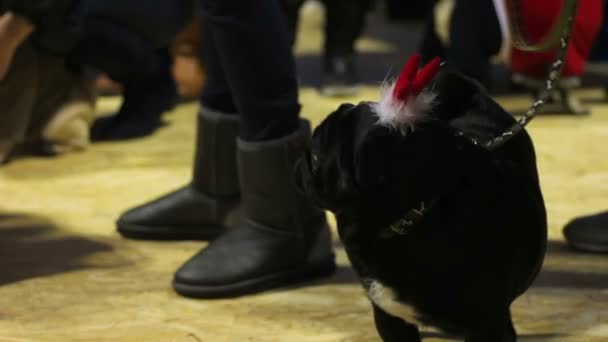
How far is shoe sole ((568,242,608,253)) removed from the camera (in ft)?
5.80

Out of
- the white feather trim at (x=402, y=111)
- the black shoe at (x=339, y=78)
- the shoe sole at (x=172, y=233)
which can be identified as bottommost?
the black shoe at (x=339, y=78)

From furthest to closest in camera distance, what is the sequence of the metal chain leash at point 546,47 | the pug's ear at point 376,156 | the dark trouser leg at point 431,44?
the dark trouser leg at point 431,44 < the metal chain leash at point 546,47 < the pug's ear at point 376,156

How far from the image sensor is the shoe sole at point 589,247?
177cm

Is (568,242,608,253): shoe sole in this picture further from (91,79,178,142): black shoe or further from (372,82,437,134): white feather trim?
(91,79,178,142): black shoe

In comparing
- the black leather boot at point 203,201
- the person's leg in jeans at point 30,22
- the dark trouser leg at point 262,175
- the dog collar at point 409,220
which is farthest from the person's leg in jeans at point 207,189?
the dog collar at point 409,220

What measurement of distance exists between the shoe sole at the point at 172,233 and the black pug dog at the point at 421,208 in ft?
2.34

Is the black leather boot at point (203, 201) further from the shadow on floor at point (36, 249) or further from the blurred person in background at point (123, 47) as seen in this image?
the blurred person in background at point (123, 47)

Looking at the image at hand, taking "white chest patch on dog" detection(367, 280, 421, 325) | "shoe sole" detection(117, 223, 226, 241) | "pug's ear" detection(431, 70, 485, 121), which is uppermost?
"pug's ear" detection(431, 70, 485, 121)

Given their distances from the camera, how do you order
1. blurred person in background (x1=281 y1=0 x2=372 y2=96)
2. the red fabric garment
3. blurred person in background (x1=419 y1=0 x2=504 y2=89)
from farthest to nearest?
1. blurred person in background (x1=281 y1=0 x2=372 y2=96)
2. the red fabric garment
3. blurred person in background (x1=419 y1=0 x2=504 y2=89)

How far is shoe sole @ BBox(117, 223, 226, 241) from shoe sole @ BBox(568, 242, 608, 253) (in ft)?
2.14

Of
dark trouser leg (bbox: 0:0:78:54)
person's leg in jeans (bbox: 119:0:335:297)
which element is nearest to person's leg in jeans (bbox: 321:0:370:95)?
dark trouser leg (bbox: 0:0:78:54)

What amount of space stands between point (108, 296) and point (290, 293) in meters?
0.29

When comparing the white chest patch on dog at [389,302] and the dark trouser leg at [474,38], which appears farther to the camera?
the dark trouser leg at [474,38]

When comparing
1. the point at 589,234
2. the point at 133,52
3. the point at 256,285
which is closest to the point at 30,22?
the point at 133,52
